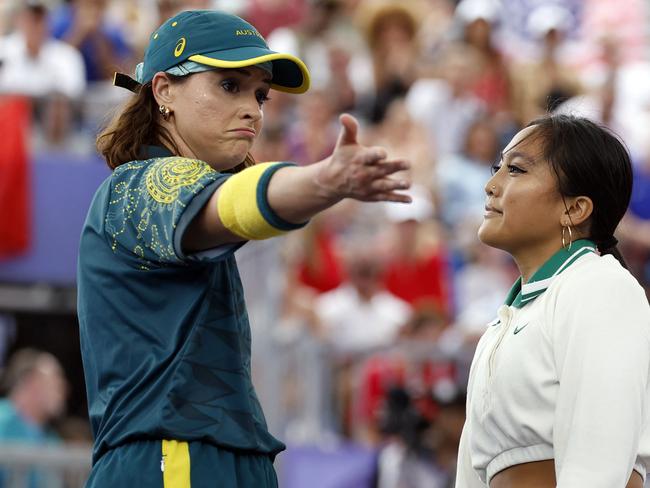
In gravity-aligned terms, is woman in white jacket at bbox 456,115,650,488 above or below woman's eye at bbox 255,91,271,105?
below

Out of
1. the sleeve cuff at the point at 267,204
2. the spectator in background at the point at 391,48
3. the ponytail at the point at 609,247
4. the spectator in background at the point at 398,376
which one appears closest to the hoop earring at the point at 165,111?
the sleeve cuff at the point at 267,204

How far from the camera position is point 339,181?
2648 mm

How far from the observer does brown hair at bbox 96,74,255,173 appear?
329cm

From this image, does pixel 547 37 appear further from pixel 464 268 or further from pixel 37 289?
pixel 37 289

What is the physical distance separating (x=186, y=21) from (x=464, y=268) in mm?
6086

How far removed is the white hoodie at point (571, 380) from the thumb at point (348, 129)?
83cm

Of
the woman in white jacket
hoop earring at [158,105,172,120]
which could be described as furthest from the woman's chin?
hoop earring at [158,105,172,120]

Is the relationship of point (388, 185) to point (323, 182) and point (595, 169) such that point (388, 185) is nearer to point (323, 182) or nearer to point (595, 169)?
point (323, 182)

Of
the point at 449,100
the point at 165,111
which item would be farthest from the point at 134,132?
the point at 449,100

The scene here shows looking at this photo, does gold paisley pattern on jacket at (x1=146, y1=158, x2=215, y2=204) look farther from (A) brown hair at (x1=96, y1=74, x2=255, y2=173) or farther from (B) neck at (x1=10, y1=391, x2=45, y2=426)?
(B) neck at (x1=10, y1=391, x2=45, y2=426)

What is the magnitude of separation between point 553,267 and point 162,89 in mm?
1066

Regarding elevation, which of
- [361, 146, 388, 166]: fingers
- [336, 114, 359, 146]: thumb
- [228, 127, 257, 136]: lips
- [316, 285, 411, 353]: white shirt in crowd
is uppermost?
[336, 114, 359, 146]: thumb

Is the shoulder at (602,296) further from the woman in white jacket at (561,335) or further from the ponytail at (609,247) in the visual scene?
the ponytail at (609,247)

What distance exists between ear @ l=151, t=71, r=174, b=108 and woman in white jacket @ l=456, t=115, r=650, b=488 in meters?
0.85
